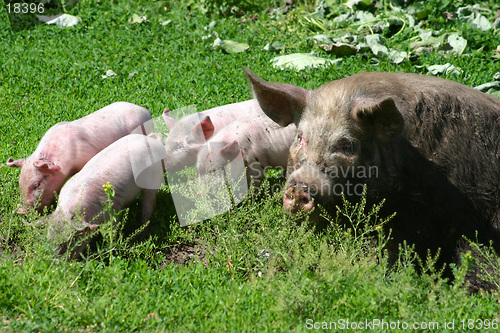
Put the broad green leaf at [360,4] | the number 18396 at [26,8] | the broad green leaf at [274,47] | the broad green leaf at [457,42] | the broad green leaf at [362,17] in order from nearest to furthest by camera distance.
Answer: the broad green leaf at [457,42] → the broad green leaf at [274,47] → the broad green leaf at [362,17] → the broad green leaf at [360,4] → the number 18396 at [26,8]

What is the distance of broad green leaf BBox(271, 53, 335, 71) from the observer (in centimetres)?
811

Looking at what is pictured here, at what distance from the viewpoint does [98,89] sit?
7.93 m

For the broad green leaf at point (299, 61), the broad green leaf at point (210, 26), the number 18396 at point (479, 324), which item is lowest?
the broad green leaf at point (210, 26)

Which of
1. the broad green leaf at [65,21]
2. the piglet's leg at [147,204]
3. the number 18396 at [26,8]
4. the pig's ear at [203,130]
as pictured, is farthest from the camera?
the number 18396 at [26,8]

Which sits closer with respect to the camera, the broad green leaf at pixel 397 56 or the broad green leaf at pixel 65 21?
the broad green leaf at pixel 397 56

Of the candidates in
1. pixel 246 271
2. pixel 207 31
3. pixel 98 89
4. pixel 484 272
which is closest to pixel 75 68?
pixel 98 89

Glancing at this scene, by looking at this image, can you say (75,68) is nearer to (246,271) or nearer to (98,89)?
(98,89)

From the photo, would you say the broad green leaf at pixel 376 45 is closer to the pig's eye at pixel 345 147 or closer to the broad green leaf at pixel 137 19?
the broad green leaf at pixel 137 19

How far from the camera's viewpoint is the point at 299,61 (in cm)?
825

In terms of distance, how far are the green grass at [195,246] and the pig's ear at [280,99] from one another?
62 centimetres

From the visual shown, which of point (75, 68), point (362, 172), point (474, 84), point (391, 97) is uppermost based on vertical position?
point (391, 97)

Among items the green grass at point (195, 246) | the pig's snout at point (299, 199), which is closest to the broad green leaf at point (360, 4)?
the green grass at point (195, 246)

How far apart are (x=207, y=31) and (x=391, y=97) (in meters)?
5.78

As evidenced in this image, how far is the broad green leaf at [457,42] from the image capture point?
26.4 ft
